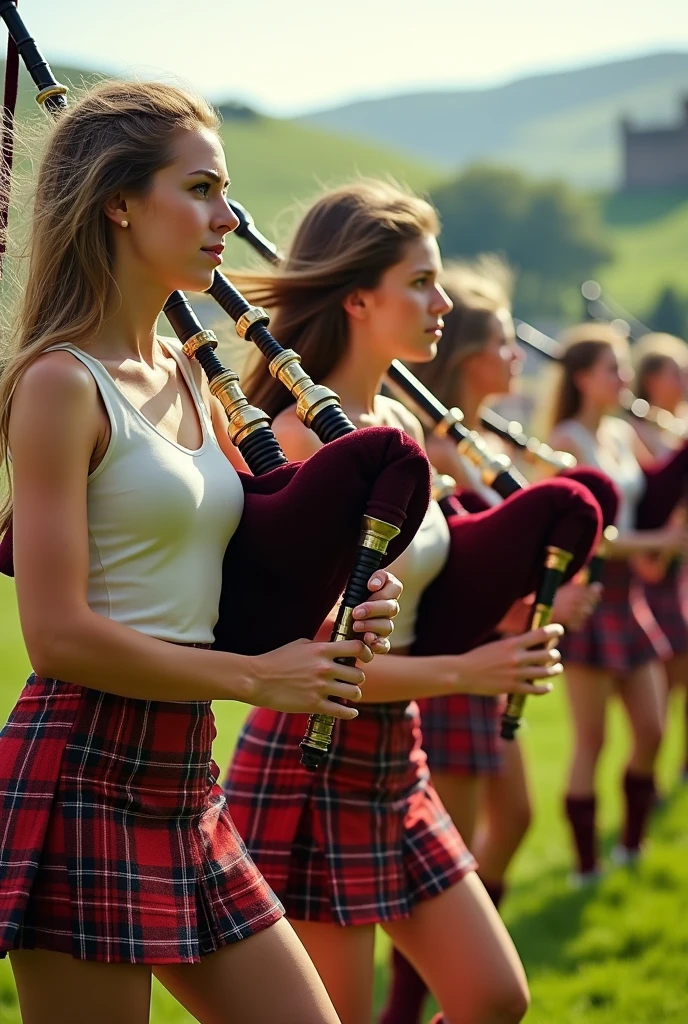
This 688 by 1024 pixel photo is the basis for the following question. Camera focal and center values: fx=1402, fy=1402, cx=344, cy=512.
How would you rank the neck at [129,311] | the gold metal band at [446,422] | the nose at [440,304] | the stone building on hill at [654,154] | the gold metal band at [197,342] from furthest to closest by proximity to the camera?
the stone building on hill at [654,154], the gold metal band at [446,422], the nose at [440,304], the gold metal band at [197,342], the neck at [129,311]

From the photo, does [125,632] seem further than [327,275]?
No

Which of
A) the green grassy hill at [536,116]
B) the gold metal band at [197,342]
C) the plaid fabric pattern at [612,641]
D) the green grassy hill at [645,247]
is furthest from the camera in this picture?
the green grassy hill at [536,116]

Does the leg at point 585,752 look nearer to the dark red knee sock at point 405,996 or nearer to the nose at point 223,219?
the dark red knee sock at point 405,996

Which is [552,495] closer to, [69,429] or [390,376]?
[390,376]

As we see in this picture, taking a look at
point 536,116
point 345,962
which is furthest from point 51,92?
point 536,116

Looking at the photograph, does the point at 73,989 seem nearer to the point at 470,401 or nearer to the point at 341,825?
the point at 341,825

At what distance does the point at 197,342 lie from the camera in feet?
8.76

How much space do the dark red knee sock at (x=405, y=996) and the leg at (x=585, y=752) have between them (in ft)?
6.28

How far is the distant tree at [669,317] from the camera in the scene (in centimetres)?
5116

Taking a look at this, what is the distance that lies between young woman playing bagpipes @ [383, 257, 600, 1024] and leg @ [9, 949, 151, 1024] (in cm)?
189

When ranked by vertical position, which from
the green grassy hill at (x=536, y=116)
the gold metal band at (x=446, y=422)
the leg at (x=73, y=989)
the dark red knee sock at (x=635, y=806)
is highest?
the leg at (x=73, y=989)

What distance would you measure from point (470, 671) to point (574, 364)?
3.20 m

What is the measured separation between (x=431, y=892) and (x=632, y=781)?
10.5 ft

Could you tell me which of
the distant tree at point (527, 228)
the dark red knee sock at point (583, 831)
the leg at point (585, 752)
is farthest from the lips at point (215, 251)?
the distant tree at point (527, 228)
